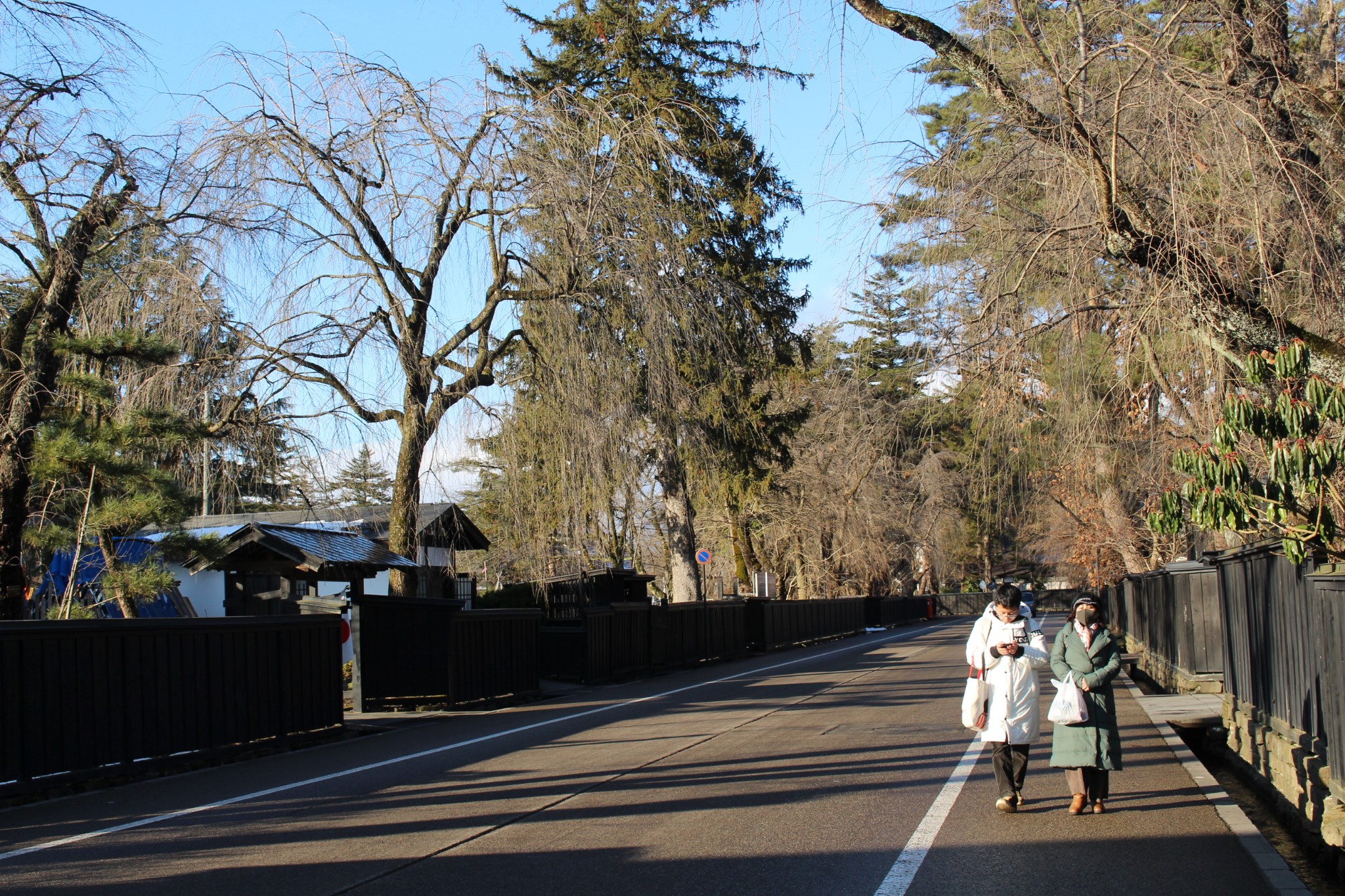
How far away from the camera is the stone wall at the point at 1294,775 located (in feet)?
21.1

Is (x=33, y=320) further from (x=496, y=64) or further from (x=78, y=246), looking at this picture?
(x=496, y=64)

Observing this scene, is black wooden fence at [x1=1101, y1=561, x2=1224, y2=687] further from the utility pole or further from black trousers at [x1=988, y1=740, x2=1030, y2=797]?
the utility pole

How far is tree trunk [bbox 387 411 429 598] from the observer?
48.2 feet

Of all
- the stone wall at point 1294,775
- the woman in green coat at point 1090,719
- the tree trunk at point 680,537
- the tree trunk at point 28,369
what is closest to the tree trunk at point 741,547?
the tree trunk at point 680,537

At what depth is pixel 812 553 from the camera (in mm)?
43969

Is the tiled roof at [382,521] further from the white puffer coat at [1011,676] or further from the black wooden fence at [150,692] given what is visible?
the white puffer coat at [1011,676]

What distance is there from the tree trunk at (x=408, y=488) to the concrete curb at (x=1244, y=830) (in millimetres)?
10175

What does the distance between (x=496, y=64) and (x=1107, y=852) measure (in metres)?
12.9

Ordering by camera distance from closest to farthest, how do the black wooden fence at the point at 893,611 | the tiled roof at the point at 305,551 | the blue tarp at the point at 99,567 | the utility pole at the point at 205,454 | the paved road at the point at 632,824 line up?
1. the paved road at the point at 632,824
2. the utility pole at the point at 205,454
3. the blue tarp at the point at 99,567
4. the tiled roof at the point at 305,551
5. the black wooden fence at the point at 893,611

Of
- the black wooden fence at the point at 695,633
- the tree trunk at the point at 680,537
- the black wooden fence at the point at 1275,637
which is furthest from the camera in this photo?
the tree trunk at the point at 680,537

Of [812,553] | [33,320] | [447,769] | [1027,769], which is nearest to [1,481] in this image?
[33,320]

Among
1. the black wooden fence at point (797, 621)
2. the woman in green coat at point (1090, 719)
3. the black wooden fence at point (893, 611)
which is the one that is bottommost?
the black wooden fence at point (893, 611)

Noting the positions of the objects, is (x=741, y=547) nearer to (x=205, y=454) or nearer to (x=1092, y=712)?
(x=205, y=454)

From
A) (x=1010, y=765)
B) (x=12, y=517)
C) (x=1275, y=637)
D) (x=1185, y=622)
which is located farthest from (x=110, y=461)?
(x=1185, y=622)
